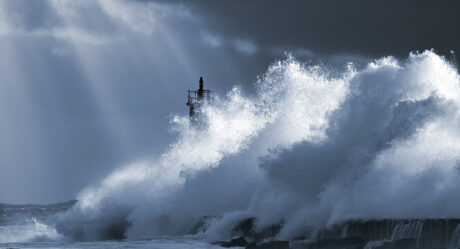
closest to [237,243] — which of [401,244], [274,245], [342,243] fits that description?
[274,245]

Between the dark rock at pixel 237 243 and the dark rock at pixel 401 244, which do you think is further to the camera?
the dark rock at pixel 237 243

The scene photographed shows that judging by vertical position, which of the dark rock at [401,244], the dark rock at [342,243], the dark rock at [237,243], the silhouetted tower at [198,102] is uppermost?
the silhouetted tower at [198,102]

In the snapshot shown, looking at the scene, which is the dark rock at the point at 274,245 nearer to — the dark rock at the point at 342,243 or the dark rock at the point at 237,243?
the dark rock at the point at 342,243

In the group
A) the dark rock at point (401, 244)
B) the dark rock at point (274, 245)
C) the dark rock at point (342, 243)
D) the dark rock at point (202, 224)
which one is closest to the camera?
the dark rock at point (401, 244)

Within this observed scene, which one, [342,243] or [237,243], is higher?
[237,243]

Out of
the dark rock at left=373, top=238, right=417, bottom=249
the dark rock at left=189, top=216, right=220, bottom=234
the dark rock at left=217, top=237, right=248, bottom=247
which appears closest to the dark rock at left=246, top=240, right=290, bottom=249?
the dark rock at left=217, top=237, right=248, bottom=247

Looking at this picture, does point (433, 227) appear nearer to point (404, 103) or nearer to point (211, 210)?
point (404, 103)

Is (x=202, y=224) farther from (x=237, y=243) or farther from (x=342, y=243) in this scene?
(x=342, y=243)

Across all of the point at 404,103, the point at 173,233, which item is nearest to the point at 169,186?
the point at 173,233

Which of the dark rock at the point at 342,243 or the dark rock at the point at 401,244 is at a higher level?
the dark rock at the point at 342,243

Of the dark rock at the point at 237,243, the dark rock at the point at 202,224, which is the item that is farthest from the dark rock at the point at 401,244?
the dark rock at the point at 202,224

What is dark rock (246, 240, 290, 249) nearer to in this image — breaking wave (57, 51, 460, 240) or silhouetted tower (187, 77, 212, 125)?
breaking wave (57, 51, 460, 240)

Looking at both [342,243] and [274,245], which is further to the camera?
[274,245]

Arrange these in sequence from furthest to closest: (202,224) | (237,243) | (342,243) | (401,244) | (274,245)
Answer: (202,224) < (237,243) < (274,245) < (342,243) < (401,244)
